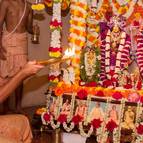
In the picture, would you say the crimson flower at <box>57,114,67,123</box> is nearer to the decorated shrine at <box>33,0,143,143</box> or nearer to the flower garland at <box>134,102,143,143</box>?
the decorated shrine at <box>33,0,143,143</box>

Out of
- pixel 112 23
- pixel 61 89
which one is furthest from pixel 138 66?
pixel 61 89

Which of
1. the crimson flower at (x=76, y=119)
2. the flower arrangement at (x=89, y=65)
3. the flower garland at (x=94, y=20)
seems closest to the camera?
the crimson flower at (x=76, y=119)

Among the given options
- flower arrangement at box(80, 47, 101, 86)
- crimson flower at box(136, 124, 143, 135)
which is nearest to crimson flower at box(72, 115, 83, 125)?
flower arrangement at box(80, 47, 101, 86)

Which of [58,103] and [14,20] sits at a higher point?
[14,20]

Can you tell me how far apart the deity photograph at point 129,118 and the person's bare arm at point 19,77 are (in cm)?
262

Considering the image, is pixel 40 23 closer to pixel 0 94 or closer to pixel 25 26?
pixel 25 26

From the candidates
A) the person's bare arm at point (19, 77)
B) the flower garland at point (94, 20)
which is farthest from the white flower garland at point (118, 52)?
the person's bare arm at point (19, 77)

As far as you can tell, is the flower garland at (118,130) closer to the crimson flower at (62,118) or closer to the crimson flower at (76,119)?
the crimson flower at (76,119)

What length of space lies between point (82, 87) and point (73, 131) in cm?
55

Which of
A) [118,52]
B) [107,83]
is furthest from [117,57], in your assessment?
[107,83]

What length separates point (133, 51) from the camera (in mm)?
5406

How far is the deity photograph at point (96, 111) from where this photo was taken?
4468mm

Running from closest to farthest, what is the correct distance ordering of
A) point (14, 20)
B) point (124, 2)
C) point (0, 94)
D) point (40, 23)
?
point (0, 94)
point (14, 20)
point (124, 2)
point (40, 23)

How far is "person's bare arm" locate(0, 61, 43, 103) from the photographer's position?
5.77ft
